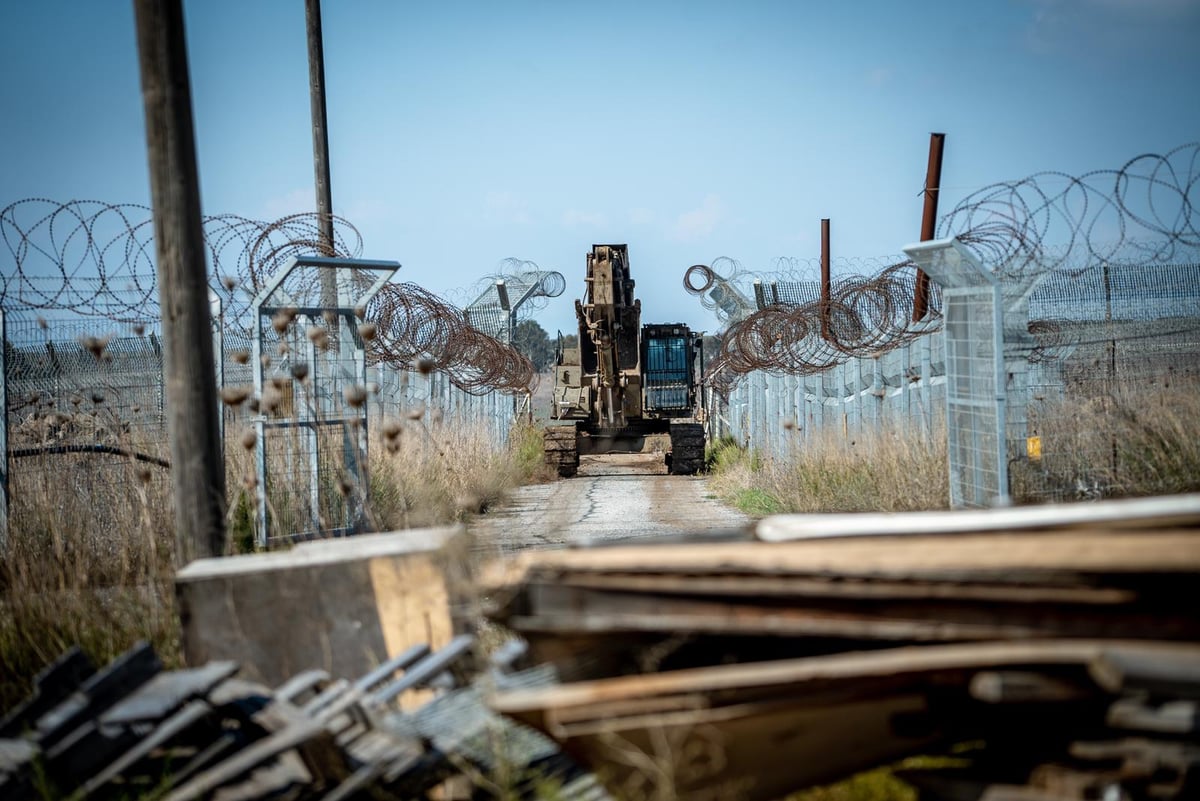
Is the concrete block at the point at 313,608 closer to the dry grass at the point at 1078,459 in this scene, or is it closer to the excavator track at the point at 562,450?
the dry grass at the point at 1078,459

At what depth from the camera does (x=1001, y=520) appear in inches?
145

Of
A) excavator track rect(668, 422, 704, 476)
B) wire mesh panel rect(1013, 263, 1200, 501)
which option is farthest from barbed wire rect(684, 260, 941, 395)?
excavator track rect(668, 422, 704, 476)

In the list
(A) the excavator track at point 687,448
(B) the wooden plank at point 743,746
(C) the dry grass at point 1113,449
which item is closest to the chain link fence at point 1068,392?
(C) the dry grass at point 1113,449

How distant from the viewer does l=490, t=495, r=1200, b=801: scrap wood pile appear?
Result: 126 inches

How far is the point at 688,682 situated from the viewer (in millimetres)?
3250

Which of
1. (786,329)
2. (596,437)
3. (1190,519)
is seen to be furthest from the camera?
(596,437)

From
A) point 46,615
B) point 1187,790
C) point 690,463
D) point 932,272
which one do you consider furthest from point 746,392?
point 1187,790

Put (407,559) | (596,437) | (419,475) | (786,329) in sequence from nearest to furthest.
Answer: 1. (407,559)
2. (419,475)
3. (786,329)
4. (596,437)

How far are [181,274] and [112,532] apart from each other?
12.9ft

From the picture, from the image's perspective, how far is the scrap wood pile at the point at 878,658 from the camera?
10.5 feet

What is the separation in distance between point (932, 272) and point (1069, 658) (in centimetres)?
660

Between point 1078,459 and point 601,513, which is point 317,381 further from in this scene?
Answer: point 1078,459

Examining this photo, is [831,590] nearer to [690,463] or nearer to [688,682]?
[688,682]

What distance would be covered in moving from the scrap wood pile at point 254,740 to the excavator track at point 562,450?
18.0 meters
